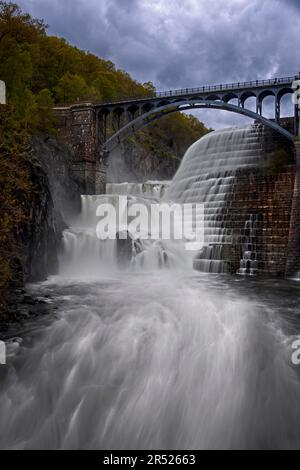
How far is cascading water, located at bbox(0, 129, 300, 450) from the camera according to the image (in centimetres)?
537

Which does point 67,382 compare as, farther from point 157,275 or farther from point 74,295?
point 157,275

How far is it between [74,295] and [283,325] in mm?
6900

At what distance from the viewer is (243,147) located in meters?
26.1

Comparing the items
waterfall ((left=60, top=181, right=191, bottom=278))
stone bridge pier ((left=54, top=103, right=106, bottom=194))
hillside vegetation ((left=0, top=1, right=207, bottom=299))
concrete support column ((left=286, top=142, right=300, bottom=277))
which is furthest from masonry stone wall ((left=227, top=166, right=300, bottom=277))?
stone bridge pier ((left=54, top=103, right=106, bottom=194))

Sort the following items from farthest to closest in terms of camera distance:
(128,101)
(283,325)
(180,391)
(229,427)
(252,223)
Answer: (128,101) → (252,223) → (283,325) → (180,391) → (229,427)

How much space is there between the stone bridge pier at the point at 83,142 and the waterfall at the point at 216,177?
24.9 feet

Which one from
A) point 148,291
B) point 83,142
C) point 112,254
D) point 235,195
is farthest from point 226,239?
point 83,142

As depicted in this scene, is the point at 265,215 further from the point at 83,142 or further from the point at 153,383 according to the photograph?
the point at 83,142

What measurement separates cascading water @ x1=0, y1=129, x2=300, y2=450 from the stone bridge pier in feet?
68.3

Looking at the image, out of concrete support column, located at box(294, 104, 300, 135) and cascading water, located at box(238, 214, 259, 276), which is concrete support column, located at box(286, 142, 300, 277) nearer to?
cascading water, located at box(238, 214, 259, 276)

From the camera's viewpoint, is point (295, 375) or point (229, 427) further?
point (295, 375)

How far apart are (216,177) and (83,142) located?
573 inches

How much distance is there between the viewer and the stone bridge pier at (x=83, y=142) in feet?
106
